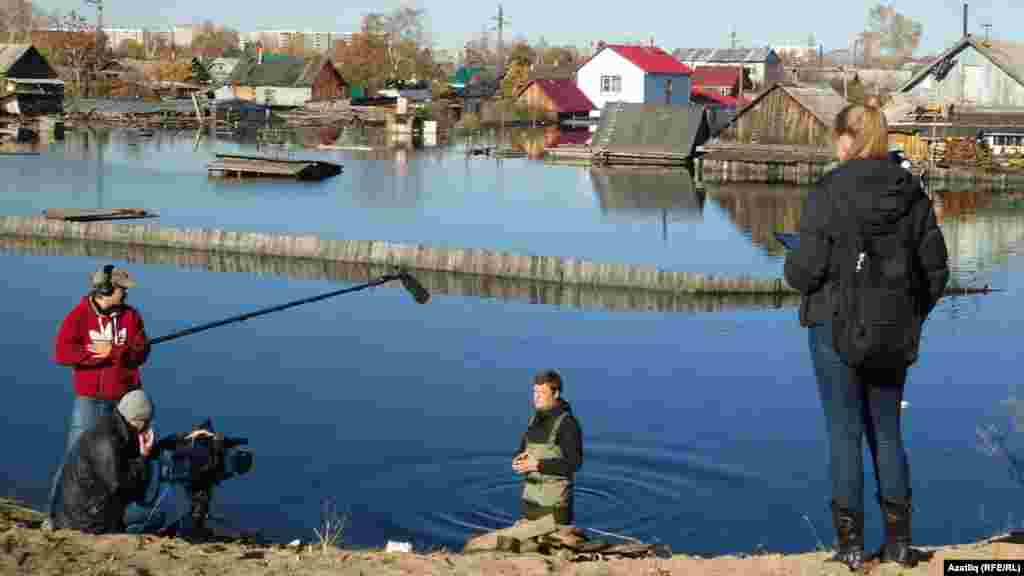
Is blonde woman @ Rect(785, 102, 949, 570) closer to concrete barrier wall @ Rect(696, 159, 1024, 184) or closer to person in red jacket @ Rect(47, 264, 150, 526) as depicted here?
person in red jacket @ Rect(47, 264, 150, 526)

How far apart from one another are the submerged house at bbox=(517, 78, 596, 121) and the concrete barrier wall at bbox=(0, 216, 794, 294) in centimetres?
6354

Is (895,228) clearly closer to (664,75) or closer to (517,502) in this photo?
(517,502)

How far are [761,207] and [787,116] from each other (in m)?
10.9

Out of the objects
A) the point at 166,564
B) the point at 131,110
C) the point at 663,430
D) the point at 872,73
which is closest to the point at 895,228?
the point at 166,564

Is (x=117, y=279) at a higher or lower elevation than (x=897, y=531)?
higher

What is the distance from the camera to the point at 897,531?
6.80 m

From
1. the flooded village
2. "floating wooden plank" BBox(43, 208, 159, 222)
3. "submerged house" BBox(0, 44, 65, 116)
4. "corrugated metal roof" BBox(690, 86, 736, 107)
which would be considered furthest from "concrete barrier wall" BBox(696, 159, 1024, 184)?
"submerged house" BBox(0, 44, 65, 116)

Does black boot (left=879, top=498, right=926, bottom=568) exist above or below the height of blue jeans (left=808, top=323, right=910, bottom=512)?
below

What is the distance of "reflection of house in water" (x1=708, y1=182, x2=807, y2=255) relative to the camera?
130 ft

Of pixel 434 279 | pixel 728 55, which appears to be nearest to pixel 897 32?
pixel 728 55

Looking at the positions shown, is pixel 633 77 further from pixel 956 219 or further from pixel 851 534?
pixel 851 534

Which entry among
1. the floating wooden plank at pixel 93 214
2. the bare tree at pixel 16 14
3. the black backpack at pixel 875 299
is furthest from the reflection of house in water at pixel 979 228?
the bare tree at pixel 16 14

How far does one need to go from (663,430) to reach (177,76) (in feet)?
330

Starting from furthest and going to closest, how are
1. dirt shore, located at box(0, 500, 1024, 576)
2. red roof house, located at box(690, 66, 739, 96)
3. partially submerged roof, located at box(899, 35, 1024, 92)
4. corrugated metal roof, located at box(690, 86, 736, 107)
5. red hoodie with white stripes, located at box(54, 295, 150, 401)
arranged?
red roof house, located at box(690, 66, 739, 96)
corrugated metal roof, located at box(690, 86, 736, 107)
partially submerged roof, located at box(899, 35, 1024, 92)
red hoodie with white stripes, located at box(54, 295, 150, 401)
dirt shore, located at box(0, 500, 1024, 576)
